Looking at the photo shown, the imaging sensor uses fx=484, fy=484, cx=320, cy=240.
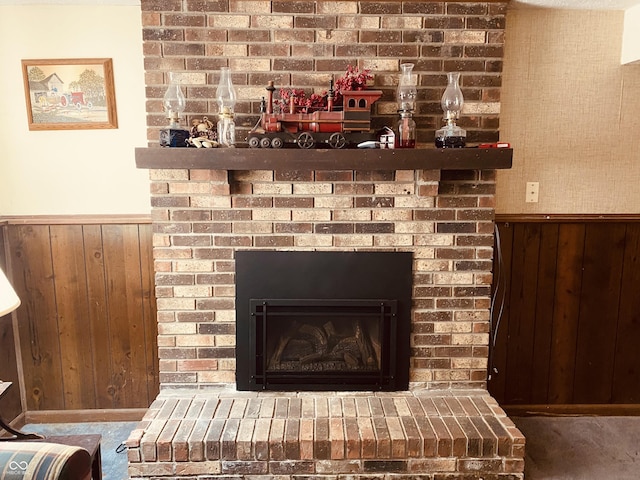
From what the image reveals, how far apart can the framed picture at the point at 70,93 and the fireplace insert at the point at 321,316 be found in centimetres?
104

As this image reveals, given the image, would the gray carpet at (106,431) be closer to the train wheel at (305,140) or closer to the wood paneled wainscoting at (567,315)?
the train wheel at (305,140)

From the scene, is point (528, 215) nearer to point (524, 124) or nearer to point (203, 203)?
point (524, 124)

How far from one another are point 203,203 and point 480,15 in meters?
1.47

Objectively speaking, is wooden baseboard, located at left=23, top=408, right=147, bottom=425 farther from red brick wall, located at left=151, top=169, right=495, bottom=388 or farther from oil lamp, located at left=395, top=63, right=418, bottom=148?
oil lamp, located at left=395, top=63, right=418, bottom=148

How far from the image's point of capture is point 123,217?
2.46m

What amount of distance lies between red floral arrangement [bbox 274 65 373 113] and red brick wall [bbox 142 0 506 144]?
2.3 inches

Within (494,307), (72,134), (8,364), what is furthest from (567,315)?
(8,364)

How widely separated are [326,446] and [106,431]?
1.28 metres

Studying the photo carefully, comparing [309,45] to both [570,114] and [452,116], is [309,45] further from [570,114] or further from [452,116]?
[570,114]

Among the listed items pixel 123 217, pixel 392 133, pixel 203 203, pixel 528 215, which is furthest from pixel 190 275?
pixel 528 215

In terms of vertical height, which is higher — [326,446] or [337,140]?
[337,140]

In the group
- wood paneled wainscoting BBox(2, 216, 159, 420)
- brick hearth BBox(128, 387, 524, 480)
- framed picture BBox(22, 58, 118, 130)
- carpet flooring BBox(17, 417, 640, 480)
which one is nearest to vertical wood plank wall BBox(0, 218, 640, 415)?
wood paneled wainscoting BBox(2, 216, 159, 420)

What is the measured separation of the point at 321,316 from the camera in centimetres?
227

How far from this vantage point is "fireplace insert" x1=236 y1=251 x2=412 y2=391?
7.25 ft
